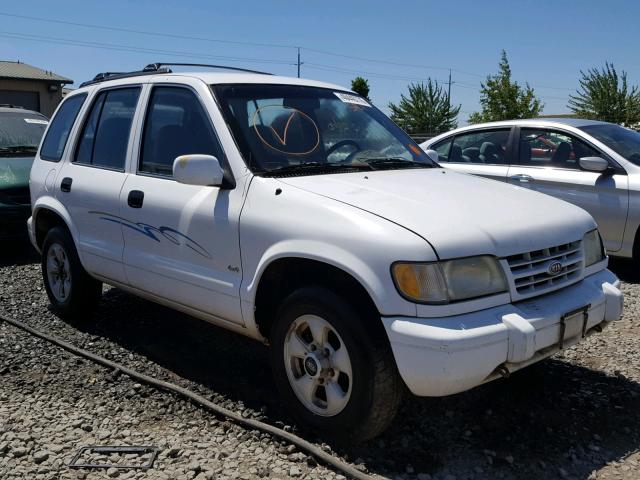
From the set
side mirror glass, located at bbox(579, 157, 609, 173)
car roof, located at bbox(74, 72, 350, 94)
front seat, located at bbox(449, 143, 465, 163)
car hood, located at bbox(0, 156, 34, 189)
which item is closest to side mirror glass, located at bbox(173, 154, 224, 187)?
car roof, located at bbox(74, 72, 350, 94)

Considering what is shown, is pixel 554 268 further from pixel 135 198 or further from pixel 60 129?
pixel 60 129

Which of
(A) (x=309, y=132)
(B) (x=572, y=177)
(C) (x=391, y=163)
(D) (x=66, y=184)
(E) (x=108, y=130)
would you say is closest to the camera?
(A) (x=309, y=132)

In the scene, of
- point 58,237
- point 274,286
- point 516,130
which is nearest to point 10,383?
point 58,237

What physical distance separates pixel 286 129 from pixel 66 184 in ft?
6.55

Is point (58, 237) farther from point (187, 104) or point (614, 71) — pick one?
point (614, 71)

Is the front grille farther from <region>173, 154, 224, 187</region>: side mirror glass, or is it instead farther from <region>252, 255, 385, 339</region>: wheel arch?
<region>173, 154, 224, 187</region>: side mirror glass

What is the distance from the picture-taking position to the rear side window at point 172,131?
13.4 feet

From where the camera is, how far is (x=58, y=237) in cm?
532

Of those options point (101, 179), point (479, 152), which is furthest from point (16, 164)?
point (479, 152)

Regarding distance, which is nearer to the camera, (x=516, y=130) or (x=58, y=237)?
(x=58, y=237)

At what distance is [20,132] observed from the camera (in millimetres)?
9180

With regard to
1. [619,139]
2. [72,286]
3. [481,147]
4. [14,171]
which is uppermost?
[619,139]

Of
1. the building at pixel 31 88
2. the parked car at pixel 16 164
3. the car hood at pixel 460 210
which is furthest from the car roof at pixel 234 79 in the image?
the building at pixel 31 88

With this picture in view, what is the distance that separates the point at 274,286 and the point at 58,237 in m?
2.47
